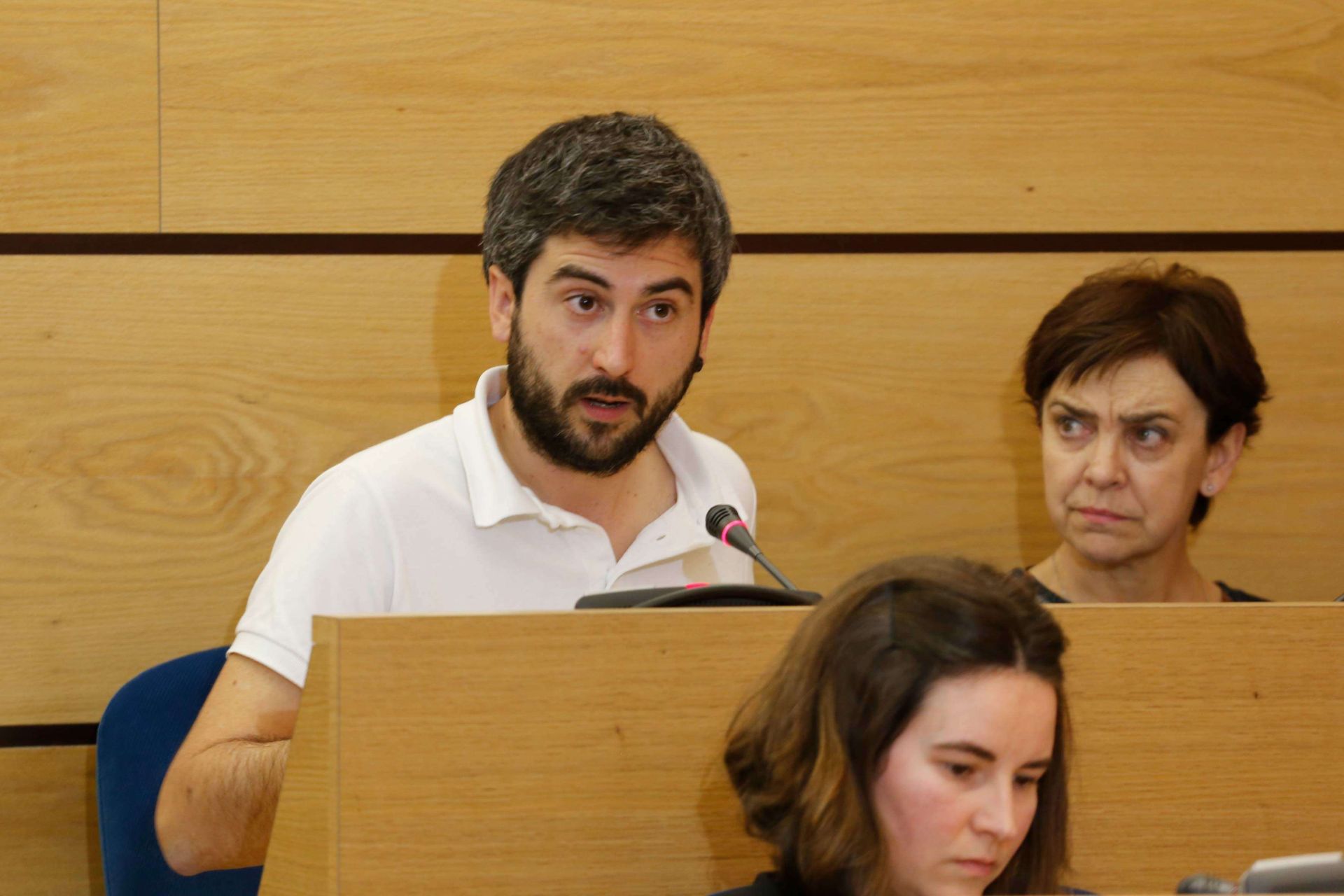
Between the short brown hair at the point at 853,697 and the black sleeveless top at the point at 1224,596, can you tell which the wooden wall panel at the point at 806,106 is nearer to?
the black sleeveless top at the point at 1224,596

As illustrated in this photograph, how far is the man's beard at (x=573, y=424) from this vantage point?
4.89 ft

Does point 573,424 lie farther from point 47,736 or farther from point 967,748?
point 47,736

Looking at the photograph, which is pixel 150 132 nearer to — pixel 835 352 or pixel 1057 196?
pixel 835 352

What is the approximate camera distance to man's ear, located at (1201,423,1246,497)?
174 cm

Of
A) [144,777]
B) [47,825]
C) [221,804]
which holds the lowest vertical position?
[47,825]

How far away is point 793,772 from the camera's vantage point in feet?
3.04

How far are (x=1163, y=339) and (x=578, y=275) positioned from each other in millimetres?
748

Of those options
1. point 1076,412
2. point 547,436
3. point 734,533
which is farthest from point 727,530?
point 1076,412

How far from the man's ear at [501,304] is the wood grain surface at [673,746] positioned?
0.68 m

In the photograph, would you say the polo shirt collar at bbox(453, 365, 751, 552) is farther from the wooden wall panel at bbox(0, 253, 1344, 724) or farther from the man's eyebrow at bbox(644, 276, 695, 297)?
the wooden wall panel at bbox(0, 253, 1344, 724)

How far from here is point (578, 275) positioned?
1471mm

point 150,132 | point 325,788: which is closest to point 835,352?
point 150,132

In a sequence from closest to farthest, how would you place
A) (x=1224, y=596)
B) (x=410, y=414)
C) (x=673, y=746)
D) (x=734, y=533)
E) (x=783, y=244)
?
(x=673, y=746) → (x=734, y=533) → (x=1224, y=596) → (x=410, y=414) → (x=783, y=244)

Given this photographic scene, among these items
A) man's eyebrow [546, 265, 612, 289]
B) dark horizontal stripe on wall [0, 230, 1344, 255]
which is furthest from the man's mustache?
dark horizontal stripe on wall [0, 230, 1344, 255]
